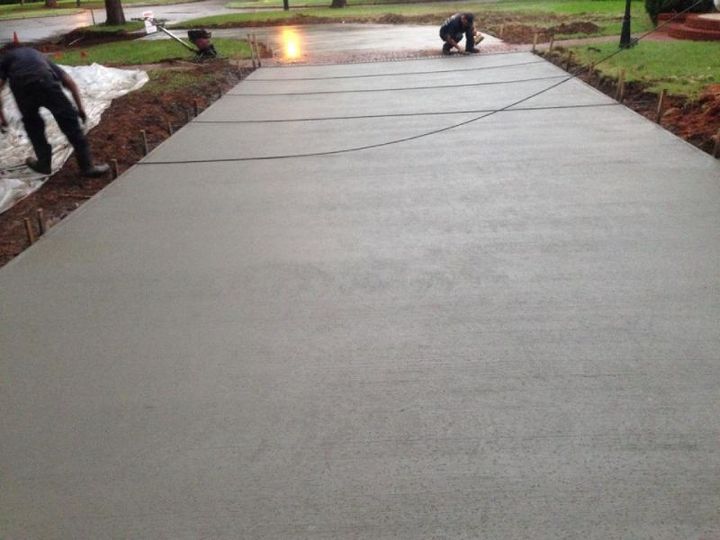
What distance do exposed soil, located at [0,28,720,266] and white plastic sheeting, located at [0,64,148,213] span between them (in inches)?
4.5

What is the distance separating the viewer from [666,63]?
10.2 m

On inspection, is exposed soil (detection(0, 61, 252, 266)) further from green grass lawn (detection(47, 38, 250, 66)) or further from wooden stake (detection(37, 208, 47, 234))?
green grass lawn (detection(47, 38, 250, 66))

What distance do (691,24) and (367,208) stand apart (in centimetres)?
1120

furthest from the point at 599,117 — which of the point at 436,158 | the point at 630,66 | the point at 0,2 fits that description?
the point at 0,2

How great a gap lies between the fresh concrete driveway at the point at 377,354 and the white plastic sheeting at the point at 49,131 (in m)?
1.04

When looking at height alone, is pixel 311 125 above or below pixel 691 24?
below

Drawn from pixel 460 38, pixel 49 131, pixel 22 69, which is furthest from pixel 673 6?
pixel 22 69

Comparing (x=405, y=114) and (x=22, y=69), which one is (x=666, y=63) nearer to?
(x=405, y=114)

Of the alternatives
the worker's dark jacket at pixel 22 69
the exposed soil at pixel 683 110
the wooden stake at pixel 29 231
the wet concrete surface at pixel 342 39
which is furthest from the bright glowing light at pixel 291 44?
the wooden stake at pixel 29 231

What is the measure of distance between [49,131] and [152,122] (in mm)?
1340

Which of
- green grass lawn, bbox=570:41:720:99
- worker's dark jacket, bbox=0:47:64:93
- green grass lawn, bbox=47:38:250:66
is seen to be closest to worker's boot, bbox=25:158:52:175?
worker's dark jacket, bbox=0:47:64:93

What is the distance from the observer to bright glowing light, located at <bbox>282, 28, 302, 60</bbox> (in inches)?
585

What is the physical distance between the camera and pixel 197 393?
3.08 meters

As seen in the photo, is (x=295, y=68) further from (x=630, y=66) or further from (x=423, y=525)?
(x=423, y=525)
